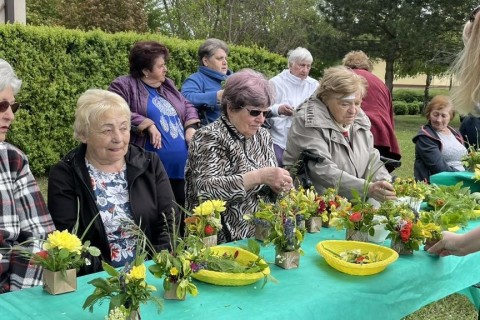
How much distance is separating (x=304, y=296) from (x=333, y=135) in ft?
5.02

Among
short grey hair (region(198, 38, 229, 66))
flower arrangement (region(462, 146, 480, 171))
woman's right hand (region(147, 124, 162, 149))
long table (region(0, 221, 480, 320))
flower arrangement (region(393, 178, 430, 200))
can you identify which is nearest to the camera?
long table (region(0, 221, 480, 320))

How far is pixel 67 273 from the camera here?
167 cm

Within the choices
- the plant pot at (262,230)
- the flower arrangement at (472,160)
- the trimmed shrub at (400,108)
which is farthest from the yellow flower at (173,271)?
the trimmed shrub at (400,108)

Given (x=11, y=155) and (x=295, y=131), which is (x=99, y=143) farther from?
(x=295, y=131)

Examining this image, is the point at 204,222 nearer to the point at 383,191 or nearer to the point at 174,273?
the point at 174,273

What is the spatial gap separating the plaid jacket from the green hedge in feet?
16.1

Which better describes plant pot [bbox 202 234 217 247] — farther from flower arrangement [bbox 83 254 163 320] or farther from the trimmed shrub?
the trimmed shrub

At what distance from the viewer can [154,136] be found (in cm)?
370

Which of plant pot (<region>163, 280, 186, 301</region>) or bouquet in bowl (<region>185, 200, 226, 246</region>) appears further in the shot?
bouquet in bowl (<region>185, 200, 226, 246</region>)

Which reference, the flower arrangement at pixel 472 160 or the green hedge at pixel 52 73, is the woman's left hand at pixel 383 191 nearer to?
the flower arrangement at pixel 472 160

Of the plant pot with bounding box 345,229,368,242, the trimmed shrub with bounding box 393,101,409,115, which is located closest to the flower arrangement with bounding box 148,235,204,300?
the plant pot with bounding box 345,229,368,242

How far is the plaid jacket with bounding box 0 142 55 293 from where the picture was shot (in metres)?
2.14

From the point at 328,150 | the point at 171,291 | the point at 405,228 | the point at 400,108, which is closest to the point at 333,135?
the point at 328,150

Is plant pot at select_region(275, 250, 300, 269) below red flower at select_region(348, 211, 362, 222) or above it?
below
